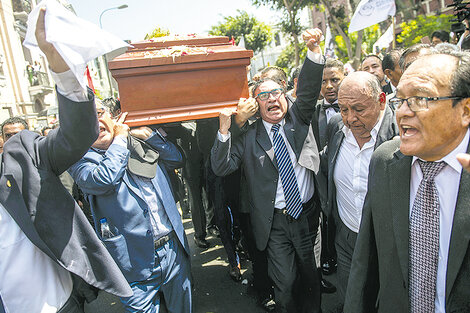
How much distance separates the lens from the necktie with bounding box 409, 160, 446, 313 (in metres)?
1.50

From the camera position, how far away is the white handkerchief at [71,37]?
1.37 m

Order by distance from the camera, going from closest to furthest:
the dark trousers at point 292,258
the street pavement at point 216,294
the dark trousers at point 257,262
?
the dark trousers at point 292,258, the dark trousers at point 257,262, the street pavement at point 216,294

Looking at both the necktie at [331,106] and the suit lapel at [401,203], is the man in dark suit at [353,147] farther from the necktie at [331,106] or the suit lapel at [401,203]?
the necktie at [331,106]

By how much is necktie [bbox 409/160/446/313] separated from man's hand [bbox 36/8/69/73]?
1569mm

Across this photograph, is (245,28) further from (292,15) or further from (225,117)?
(225,117)

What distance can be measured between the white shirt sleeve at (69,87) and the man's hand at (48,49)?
0.02 m

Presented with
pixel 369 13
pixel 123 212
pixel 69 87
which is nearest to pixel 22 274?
pixel 123 212

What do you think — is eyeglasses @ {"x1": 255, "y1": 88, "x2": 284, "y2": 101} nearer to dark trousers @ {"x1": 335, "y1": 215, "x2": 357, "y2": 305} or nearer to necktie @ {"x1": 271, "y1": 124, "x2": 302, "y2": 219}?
necktie @ {"x1": 271, "y1": 124, "x2": 302, "y2": 219}

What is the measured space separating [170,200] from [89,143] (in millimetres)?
1169

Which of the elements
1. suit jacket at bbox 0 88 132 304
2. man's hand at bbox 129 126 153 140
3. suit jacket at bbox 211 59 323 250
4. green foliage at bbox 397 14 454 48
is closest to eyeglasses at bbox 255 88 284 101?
suit jacket at bbox 211 59 323 250

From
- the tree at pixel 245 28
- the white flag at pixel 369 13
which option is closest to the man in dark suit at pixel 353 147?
the white flag at pixel 369 13

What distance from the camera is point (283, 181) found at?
9.40ft

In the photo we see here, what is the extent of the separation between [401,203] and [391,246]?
0.20 metres

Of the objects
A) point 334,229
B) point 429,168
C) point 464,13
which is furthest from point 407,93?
point 464,13
